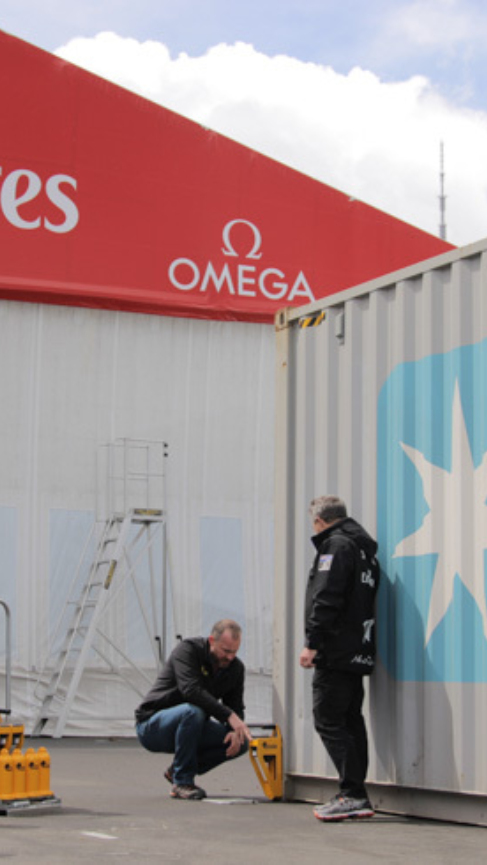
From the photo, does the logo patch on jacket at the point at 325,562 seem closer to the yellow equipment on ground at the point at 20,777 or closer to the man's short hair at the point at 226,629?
the man's short hair at the point at 226,629

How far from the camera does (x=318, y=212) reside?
18.4m

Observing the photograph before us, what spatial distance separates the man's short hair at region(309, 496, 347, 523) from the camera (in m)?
7.98

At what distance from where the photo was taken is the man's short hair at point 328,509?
7.98m

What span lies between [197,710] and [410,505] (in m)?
2.02

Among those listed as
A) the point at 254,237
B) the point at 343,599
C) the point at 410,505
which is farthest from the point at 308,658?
the point at 254,237

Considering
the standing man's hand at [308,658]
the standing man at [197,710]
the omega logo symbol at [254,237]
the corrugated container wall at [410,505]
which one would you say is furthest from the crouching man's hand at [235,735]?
the omega logo symbol at [254,237]

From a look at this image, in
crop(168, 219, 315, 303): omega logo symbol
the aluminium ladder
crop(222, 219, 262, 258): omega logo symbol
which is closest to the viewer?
the aluminium ladder

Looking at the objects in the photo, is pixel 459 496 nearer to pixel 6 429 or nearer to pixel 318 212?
pixel 6 429

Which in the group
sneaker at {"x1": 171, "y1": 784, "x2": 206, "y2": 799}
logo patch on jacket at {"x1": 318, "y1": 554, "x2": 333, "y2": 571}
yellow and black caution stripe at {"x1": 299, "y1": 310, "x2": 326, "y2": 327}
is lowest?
sneaker at {"x1": 171, "y1": 784, "x2": 206, "y2": 799}

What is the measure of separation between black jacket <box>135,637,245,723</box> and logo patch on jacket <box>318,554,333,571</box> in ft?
4.82

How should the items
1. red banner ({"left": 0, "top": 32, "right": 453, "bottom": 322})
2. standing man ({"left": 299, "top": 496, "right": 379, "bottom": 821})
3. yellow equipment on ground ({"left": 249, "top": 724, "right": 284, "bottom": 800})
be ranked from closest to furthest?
standing man ({"left": 299, "top": 496, "right": 379, "bottom": 821}) → yellow equipment on ground ({"left": 249, "top": 724, "right": 284, "bottom": 800}) → red banner ({"left": 0, "top": 32, "right": 453, "bottom": 322})

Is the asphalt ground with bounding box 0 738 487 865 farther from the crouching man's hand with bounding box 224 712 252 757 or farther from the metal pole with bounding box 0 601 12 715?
the metal pole with bounding box 0 601 12 715

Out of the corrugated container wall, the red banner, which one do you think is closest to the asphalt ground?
the corrugated container wall

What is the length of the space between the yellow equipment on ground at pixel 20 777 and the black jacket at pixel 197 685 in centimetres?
125
